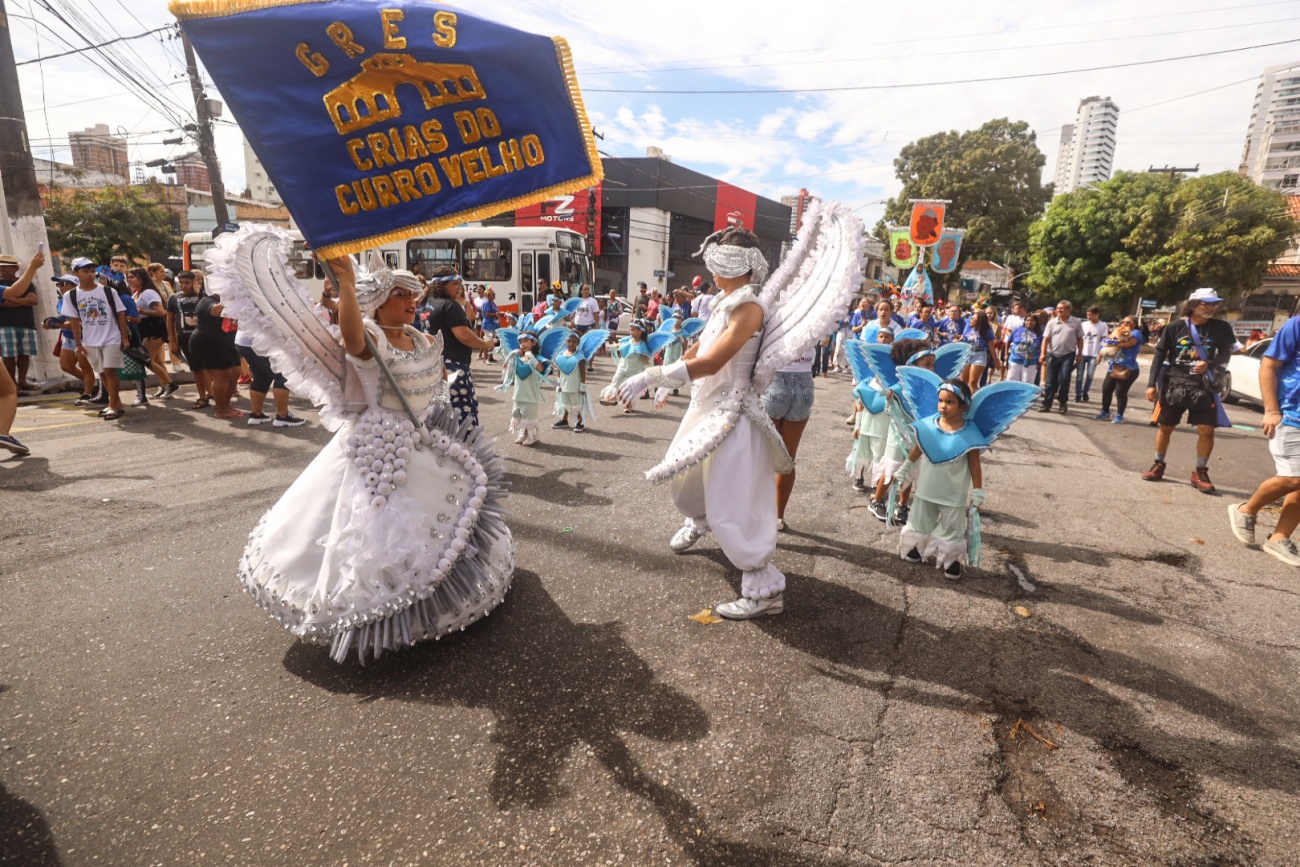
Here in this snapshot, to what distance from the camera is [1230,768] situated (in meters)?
2.39

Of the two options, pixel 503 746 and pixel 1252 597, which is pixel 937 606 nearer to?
pixel 1252 597

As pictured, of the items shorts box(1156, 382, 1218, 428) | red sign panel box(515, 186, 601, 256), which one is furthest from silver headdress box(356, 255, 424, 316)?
red sign panel box(515, 186, 601, 256)

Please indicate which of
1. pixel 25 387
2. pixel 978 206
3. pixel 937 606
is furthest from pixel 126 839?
pixel 978 206

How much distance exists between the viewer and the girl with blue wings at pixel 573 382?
7.48 metres

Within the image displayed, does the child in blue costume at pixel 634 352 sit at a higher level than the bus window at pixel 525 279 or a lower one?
lower

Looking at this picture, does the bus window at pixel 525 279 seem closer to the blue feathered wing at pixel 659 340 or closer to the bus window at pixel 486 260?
the bus window at pixel 486 260

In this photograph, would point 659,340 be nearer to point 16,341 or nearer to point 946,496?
point 946,496

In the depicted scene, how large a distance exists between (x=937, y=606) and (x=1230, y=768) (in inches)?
53.8

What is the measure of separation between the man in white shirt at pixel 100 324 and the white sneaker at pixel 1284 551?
37.1 ft

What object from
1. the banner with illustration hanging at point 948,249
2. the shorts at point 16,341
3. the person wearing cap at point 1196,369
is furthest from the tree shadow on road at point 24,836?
the banner with illustration hanging at point 948,249

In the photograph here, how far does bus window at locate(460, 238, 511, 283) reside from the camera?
18.6 m

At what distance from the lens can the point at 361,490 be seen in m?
2.78

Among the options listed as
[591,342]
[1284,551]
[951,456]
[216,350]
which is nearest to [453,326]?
[591,342]

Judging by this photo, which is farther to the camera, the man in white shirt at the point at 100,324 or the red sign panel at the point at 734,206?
the red sign panel at the point at 734,206
